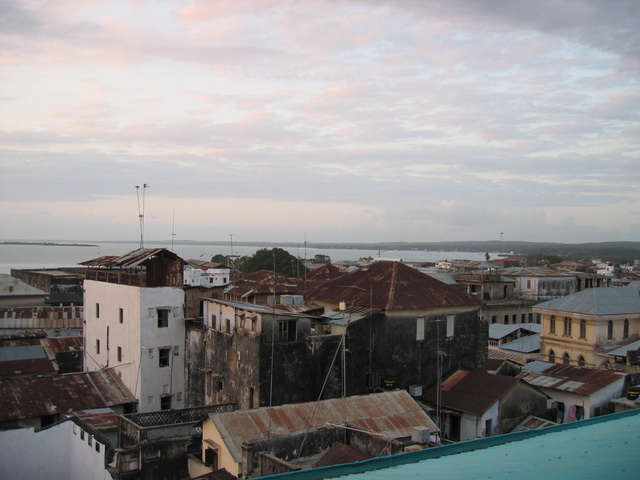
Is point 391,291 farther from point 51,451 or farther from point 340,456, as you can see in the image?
point 51,451

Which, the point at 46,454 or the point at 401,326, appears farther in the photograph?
the point at 401,326

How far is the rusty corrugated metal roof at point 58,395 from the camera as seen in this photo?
21.5 m

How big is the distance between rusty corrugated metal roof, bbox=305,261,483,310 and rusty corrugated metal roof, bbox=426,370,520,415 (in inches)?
124

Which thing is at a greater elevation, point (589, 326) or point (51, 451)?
point (589, 326)

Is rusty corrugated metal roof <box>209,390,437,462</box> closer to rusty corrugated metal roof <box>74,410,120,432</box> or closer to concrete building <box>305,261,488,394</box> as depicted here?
concrete building <box>305,261,488,394</box>

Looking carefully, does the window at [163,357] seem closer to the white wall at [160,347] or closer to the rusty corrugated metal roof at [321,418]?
the white wall at [160,347]

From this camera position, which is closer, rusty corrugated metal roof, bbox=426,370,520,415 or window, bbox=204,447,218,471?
window, bbox=204,447,218,471

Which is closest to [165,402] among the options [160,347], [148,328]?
[160,347]

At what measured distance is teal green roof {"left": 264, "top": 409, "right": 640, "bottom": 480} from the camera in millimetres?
6852

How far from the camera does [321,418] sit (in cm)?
1616

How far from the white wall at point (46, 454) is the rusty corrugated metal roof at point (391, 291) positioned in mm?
11361

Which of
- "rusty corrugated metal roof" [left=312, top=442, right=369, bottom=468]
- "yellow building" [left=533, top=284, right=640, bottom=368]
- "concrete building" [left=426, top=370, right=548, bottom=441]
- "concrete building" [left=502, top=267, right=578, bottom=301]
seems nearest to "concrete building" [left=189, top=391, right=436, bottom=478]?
"rusty corrugated metal roof" [left=312, top=442, right=369, bottom=468]

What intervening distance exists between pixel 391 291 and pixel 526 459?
16.7m

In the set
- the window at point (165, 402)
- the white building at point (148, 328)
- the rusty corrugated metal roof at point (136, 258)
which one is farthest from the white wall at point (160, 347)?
the rusty corrugated metal roof at point (136, 258)
